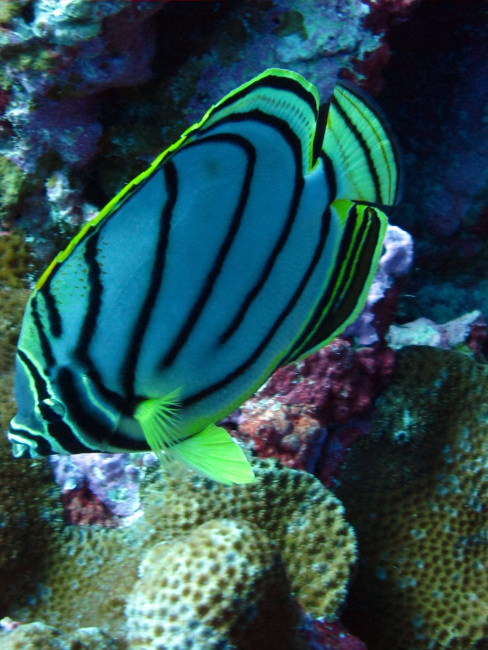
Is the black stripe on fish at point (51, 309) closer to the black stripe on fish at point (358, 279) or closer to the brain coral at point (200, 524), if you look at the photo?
the black stripe on fish at point (358, 279)

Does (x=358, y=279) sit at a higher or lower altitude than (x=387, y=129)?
lower

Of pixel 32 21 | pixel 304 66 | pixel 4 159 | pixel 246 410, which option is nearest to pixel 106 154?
pixel 4 159

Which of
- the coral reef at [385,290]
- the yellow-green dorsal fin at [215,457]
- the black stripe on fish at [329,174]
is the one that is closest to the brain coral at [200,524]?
the coral reef at [385,290]

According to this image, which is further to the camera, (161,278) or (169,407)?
(169,407)

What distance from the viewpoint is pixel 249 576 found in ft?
5.64

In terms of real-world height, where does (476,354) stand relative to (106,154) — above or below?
below

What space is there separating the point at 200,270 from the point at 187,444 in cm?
42

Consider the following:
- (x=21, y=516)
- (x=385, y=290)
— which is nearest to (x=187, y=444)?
(x=21, y=516)

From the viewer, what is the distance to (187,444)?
1183 millimetres

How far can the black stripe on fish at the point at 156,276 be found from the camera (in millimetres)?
994

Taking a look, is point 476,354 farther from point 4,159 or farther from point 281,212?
point 4,159

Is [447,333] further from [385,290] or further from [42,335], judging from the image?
[42,335]

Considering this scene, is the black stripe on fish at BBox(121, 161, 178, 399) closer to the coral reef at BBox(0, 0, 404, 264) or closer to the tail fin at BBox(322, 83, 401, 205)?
the tail fin at BBox(322, 83, 401, 205)

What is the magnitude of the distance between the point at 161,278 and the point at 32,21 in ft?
6.93
